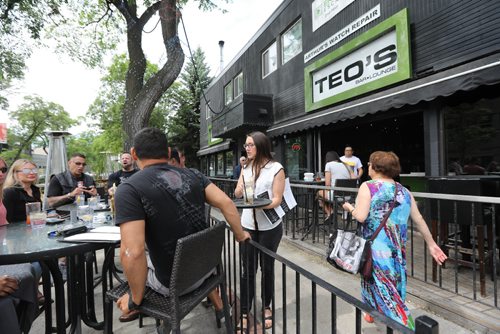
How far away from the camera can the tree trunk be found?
584 centimetres

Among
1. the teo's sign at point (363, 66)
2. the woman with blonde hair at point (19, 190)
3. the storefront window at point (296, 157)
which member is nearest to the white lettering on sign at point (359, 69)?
the teo's sign at point (363, 66)

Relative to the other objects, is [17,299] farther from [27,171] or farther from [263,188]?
[263,188]

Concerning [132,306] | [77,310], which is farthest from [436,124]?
[77,310]

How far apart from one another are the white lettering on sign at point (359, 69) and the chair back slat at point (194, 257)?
5565 mm

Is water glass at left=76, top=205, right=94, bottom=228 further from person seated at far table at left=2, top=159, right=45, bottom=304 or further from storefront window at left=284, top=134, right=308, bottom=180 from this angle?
storefront window at left=284, top=134, right=308, bottom=180

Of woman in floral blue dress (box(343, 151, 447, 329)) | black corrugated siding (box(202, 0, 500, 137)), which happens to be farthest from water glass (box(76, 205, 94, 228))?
black corrugated siding (box(202, 0, 500, 137))

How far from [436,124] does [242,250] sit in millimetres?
4760

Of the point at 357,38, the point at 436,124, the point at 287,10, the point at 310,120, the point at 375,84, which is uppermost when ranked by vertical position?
the point at 287,10

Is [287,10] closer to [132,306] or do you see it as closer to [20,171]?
[20,171]

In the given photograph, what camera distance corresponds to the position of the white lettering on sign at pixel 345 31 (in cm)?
619

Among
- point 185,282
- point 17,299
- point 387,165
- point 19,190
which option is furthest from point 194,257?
point 19,190

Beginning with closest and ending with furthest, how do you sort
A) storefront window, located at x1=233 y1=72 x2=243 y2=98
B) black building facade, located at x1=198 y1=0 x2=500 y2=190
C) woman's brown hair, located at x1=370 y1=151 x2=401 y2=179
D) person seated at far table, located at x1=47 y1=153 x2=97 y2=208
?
woman's brown hair, located at x1=370 y1=151 x2=401 y2=179, person seated at far table, located at x1=47 y1=153 x2=97 y2=208, black building facade, located at x1=198 y1=0 x2=500 y2=190, storefront window, located at x1=233 y1=72 x2=243 y2=98

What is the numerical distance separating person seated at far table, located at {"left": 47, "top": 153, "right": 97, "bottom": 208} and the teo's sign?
19.8 feet

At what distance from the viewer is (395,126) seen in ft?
26.7
